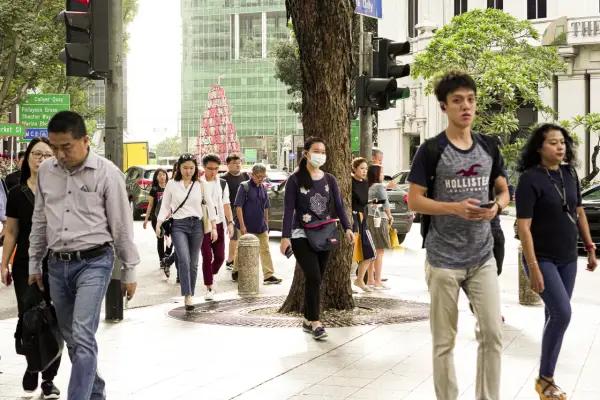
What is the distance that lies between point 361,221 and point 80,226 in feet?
25.7

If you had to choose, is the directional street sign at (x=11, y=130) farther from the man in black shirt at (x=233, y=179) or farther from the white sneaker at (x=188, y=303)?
the white sneaker at (x=188, y=303)

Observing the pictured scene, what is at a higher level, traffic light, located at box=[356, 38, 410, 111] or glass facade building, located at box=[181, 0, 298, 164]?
glass facade building, located at box=[181, 0, 298, 164]

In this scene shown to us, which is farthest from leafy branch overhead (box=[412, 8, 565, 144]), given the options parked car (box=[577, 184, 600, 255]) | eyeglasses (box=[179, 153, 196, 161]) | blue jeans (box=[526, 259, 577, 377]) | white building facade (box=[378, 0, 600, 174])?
blue jeans (box=[526, 259, 577, 377])

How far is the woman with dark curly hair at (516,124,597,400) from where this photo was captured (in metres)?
6.30

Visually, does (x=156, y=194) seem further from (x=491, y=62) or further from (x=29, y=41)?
(x=491, y=62)

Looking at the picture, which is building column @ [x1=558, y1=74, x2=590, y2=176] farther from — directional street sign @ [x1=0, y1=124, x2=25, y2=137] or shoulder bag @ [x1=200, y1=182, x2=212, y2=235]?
shoulder bag @ [x1=200, y1=182, x2=212, y2=235]

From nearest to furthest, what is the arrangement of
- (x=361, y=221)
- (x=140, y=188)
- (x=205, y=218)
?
(x=205, y=218)
(x=361, y=221)
(x=140, y=188)

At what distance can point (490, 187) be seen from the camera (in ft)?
18.8

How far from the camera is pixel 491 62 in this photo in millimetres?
37375

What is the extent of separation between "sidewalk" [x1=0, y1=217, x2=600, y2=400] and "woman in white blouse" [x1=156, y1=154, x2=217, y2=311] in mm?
533

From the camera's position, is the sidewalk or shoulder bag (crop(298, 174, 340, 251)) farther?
shoulder bag (crop(298, 174, 340, 251))

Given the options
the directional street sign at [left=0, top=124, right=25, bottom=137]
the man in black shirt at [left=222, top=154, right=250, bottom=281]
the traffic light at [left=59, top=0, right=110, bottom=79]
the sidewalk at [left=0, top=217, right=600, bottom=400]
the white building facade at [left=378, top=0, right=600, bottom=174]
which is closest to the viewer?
the sidewalk at [left=0, top=217, right=600, bottom=400]

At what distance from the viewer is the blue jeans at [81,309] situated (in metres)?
5.56

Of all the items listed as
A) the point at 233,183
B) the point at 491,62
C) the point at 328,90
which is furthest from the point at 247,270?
the point at 491,62
